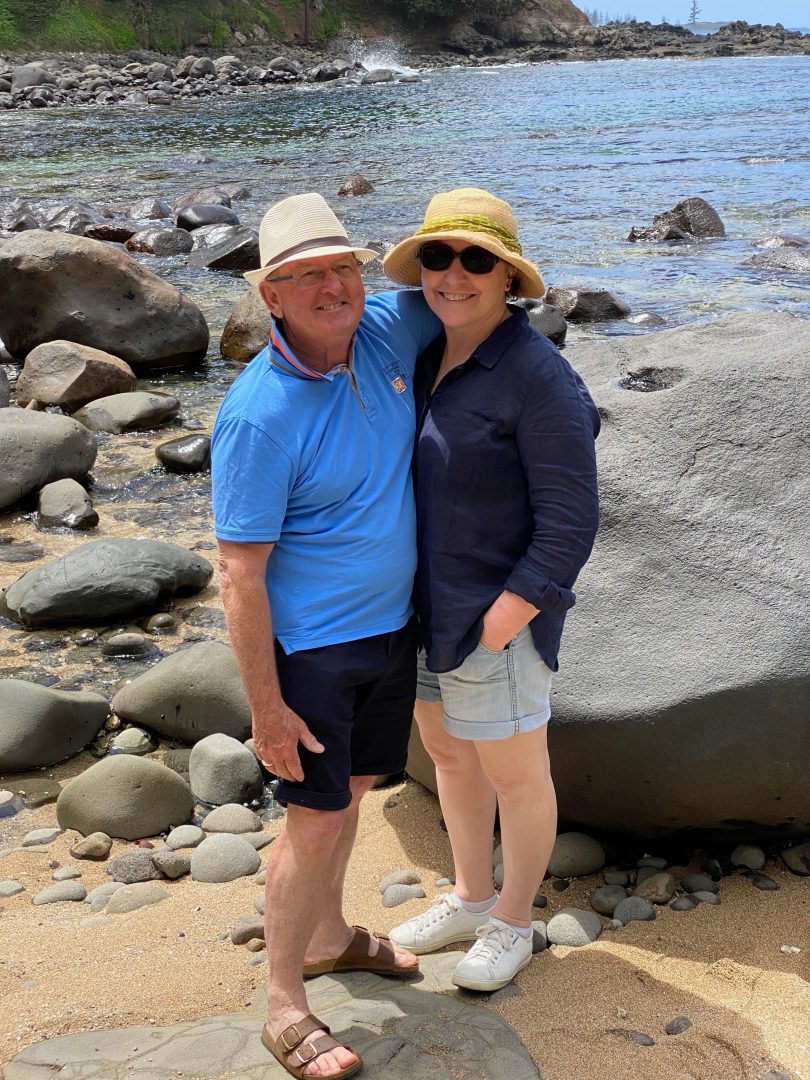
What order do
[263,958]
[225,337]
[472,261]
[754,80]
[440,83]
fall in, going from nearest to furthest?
1. [472,261]
2. [263,958]
3. [225,337]
4. [754,80]
5. [440,83]

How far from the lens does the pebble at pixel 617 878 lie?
3.48 m

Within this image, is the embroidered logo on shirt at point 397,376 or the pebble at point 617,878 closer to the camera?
the embroidered logo on shirt at point 397,376

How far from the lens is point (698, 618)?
3.44m

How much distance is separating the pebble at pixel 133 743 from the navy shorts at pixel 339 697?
2034 mm

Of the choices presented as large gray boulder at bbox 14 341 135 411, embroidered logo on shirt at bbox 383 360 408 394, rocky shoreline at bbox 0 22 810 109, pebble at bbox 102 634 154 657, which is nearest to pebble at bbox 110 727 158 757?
pebble at bbox 102 634 154 657

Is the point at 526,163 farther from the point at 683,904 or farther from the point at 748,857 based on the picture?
the point at 683,904

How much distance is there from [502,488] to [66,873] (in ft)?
6.79

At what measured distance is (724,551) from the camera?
3539mm

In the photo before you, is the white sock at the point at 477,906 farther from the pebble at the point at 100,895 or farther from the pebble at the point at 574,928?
the pebble at the point at 100,895

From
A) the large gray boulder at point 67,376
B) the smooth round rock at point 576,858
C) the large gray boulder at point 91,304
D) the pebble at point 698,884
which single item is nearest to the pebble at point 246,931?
the smooth round rock at point 576,858

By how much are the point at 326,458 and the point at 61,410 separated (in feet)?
21.8

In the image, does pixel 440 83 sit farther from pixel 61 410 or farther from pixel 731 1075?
pixel 731 1075

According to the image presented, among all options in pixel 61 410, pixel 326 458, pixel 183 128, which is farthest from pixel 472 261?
pixel 183 128

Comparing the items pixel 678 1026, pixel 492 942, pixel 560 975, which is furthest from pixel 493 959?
pixel 678 1026
